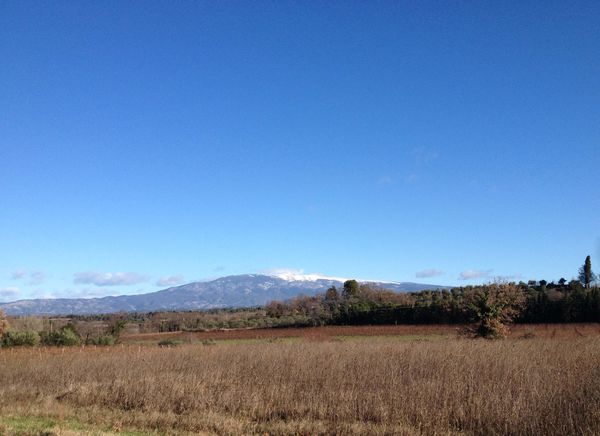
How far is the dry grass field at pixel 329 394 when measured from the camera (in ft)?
38.9

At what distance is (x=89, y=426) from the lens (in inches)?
489

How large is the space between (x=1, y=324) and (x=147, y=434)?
35.3m

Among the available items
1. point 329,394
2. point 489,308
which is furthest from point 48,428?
point 489,308

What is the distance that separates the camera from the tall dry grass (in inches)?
472

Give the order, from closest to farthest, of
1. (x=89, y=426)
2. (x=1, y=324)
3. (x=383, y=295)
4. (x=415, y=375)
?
(x=89, y=426), (x=415, y=375), (x=1, y=324), (x=383, y=295)

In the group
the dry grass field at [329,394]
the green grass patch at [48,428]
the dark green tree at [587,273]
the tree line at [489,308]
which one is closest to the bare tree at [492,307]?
the tree line at [489,308]

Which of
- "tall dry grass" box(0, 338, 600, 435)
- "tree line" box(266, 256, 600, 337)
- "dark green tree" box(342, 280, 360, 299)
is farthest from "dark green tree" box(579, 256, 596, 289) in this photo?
"tall dry grass" box(0, 338, 600, 435)

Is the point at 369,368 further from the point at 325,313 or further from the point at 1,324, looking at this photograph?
the point at 325,313

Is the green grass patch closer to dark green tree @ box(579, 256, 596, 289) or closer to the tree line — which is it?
the tree line

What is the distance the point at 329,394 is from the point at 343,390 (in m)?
0.65

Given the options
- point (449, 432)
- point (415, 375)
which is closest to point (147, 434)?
point (449, 432)

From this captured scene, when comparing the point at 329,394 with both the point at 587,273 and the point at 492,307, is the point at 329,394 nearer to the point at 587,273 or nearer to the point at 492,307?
the point at 492,307

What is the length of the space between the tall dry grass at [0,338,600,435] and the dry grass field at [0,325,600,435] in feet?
0.14

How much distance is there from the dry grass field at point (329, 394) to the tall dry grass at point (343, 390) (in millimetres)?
41
